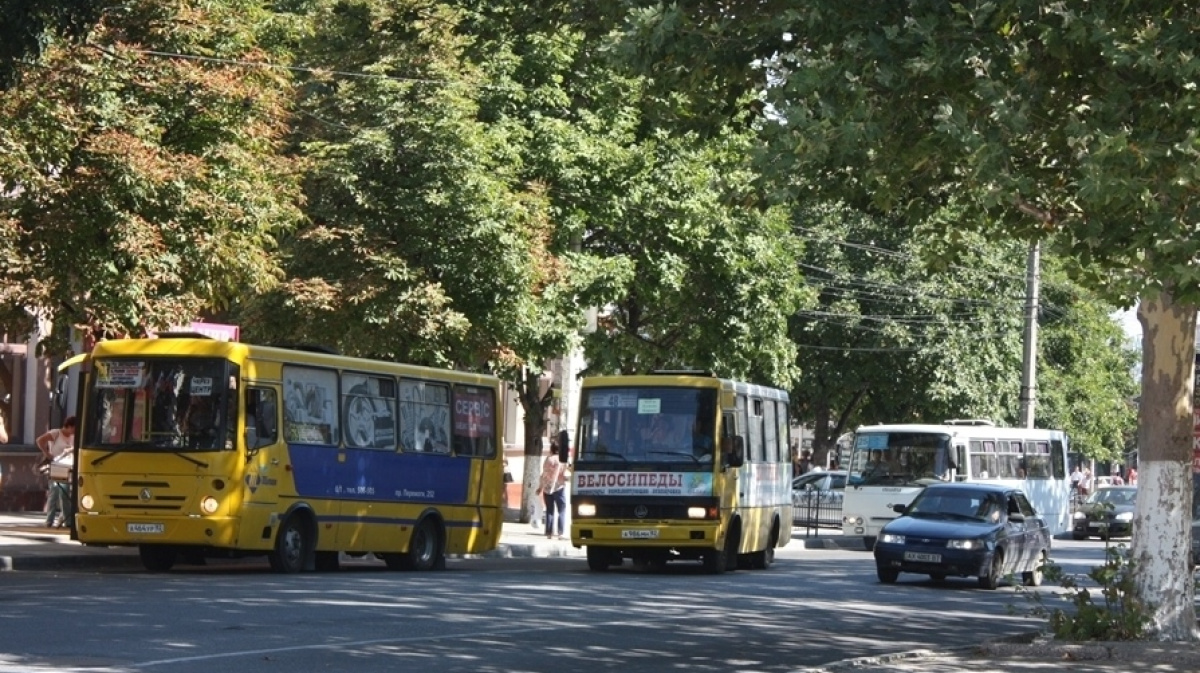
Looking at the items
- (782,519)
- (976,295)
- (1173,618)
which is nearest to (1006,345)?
(976,295)

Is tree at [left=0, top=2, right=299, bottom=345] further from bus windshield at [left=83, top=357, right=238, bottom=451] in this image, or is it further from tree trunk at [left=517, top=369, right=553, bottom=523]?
tree trunk at [left=517, top=369, right=553, bottom=523]

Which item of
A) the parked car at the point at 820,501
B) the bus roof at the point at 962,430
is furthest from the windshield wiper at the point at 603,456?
the parked car at the point at 820,501

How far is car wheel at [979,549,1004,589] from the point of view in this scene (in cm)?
2966

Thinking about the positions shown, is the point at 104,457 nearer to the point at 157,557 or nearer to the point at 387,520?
the point at 157,557

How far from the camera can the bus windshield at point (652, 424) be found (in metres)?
29.2

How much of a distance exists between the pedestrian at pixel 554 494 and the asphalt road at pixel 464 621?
9284 mm

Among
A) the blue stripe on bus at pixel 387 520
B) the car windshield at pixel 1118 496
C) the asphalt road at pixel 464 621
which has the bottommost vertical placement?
the asphalt road at pixel 464 621

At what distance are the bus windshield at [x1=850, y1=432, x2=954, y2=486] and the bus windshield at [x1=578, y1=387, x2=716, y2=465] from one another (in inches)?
585

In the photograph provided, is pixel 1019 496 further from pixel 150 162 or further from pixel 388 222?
pixel 150 162

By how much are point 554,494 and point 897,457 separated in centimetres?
864

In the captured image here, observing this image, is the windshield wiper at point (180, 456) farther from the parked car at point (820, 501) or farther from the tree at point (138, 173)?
the parked car at point (820, 501)

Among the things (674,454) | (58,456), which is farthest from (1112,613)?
(58,456)

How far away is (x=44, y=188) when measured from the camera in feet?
86.8

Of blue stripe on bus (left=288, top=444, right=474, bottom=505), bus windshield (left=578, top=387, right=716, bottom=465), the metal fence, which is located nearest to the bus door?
blue stripe on bus (left=288, top=444, right=474, bottom=505)
